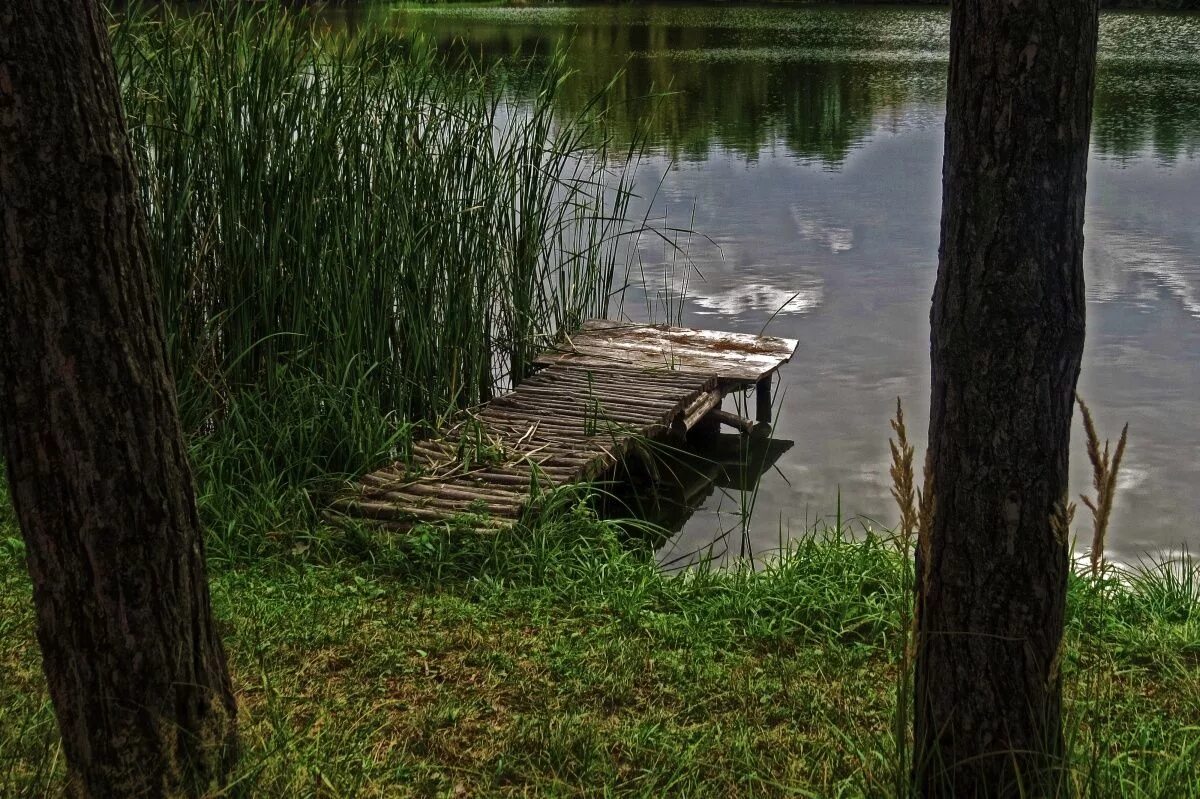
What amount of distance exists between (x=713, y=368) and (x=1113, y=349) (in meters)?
2.71

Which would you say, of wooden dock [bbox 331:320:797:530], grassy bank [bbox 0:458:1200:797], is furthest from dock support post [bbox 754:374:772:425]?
grassy bank [bbox 0:458:1200:797]

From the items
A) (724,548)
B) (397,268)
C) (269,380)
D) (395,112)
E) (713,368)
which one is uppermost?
(395,112)

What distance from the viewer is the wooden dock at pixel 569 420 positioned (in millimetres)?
4188

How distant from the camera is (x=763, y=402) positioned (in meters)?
6.62

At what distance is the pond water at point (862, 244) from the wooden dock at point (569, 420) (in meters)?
0.47

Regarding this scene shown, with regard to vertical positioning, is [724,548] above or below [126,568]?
below

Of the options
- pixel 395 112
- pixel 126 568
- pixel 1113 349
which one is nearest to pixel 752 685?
pixel 126 568

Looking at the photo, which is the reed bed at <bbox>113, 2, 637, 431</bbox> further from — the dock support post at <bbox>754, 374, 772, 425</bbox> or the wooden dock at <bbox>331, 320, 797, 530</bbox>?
the dock support post at <bbox>754, 374, 772, 425</bbox>

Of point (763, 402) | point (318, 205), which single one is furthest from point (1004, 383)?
A: point (763, 402)

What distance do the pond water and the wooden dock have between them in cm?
47

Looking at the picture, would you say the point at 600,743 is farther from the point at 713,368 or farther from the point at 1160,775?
the point at 713,368

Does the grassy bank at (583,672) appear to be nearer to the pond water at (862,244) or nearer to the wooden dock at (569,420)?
the wooden dock at (569,420)

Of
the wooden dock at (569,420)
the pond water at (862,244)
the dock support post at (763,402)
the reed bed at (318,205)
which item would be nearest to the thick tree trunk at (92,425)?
the wooden dock at (569,420)

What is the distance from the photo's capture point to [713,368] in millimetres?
6031
